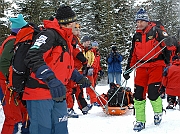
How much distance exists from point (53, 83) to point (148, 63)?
268 centimetres

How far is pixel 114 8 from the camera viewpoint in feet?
83.9

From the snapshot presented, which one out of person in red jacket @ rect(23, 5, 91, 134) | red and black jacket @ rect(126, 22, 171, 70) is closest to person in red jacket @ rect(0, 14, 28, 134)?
person in red jacket @ rect(23, 5, 91, 134)

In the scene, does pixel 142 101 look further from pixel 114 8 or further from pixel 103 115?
pixel 114 8

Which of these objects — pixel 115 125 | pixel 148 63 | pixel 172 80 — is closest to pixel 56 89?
pixel 148 63

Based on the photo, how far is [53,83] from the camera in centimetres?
272

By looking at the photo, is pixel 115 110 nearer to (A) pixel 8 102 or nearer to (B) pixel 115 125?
(B) pixel 115 125

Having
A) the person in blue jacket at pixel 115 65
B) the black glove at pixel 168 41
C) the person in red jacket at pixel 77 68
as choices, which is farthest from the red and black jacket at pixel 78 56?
the person in blue jacket at pixel 115 65

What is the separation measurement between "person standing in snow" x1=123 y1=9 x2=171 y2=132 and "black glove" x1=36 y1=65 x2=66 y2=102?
2.56 meters

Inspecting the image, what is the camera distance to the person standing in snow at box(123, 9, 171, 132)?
498cm

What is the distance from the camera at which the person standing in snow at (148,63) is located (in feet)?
16.4

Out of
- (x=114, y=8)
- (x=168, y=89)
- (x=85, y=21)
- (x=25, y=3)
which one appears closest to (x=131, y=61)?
(x=168, y=89)

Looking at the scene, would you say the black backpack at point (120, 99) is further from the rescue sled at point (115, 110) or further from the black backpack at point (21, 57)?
the black backpack at point (21, 57)

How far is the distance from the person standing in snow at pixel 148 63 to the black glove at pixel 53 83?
256cm

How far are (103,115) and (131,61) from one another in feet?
6.35
